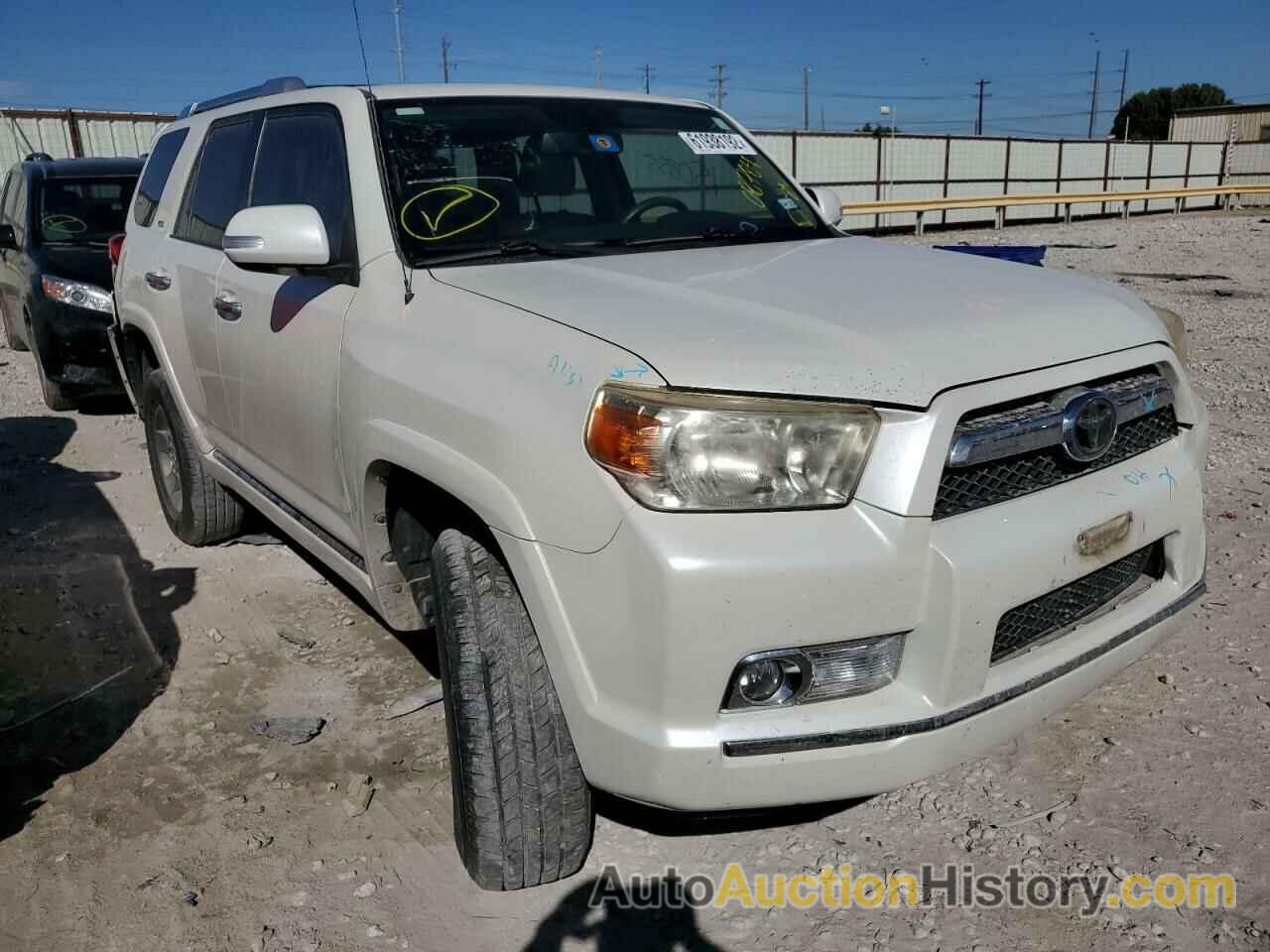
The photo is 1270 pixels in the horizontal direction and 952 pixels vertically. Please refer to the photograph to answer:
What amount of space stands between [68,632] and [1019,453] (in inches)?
138

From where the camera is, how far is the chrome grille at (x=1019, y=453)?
2.08m

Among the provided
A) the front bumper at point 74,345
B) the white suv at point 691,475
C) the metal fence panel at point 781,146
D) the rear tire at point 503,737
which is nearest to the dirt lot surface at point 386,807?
the rear tire at point 503,737

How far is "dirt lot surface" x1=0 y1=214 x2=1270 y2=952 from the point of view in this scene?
2.41 m

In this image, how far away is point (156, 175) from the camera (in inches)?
193

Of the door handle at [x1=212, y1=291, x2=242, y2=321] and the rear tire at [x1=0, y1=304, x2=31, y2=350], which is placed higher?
the door handle at [x1=212, y1=291, x2=242, y2=321]

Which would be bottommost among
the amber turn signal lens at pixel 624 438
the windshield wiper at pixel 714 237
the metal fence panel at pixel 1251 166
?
the metal fence panel at pixel 1251 166

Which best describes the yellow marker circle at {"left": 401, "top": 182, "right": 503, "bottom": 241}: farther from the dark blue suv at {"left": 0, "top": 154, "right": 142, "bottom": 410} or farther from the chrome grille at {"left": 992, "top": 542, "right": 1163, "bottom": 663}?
the dark blue suv at {"left": 0, "top": 154, "right": 142, "bottom": 410}

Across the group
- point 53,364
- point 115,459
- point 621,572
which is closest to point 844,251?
point 621,572

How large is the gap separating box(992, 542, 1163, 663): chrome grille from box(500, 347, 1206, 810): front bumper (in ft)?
0.20

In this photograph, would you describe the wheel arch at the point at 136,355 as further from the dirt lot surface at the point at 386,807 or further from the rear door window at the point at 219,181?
the dirt lot surface at the point at 386,807

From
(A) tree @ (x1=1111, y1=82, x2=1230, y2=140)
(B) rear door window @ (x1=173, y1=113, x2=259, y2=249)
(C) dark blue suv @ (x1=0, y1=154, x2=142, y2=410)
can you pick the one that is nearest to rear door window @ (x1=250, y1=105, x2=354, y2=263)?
(B) rear door window @ (x1=173, y1=113, x2=259, y2=249)

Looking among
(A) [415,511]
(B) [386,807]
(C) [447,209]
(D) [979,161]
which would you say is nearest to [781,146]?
(D) [979,161]

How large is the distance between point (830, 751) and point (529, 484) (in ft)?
2.54

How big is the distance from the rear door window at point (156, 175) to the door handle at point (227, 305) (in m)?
1.29
